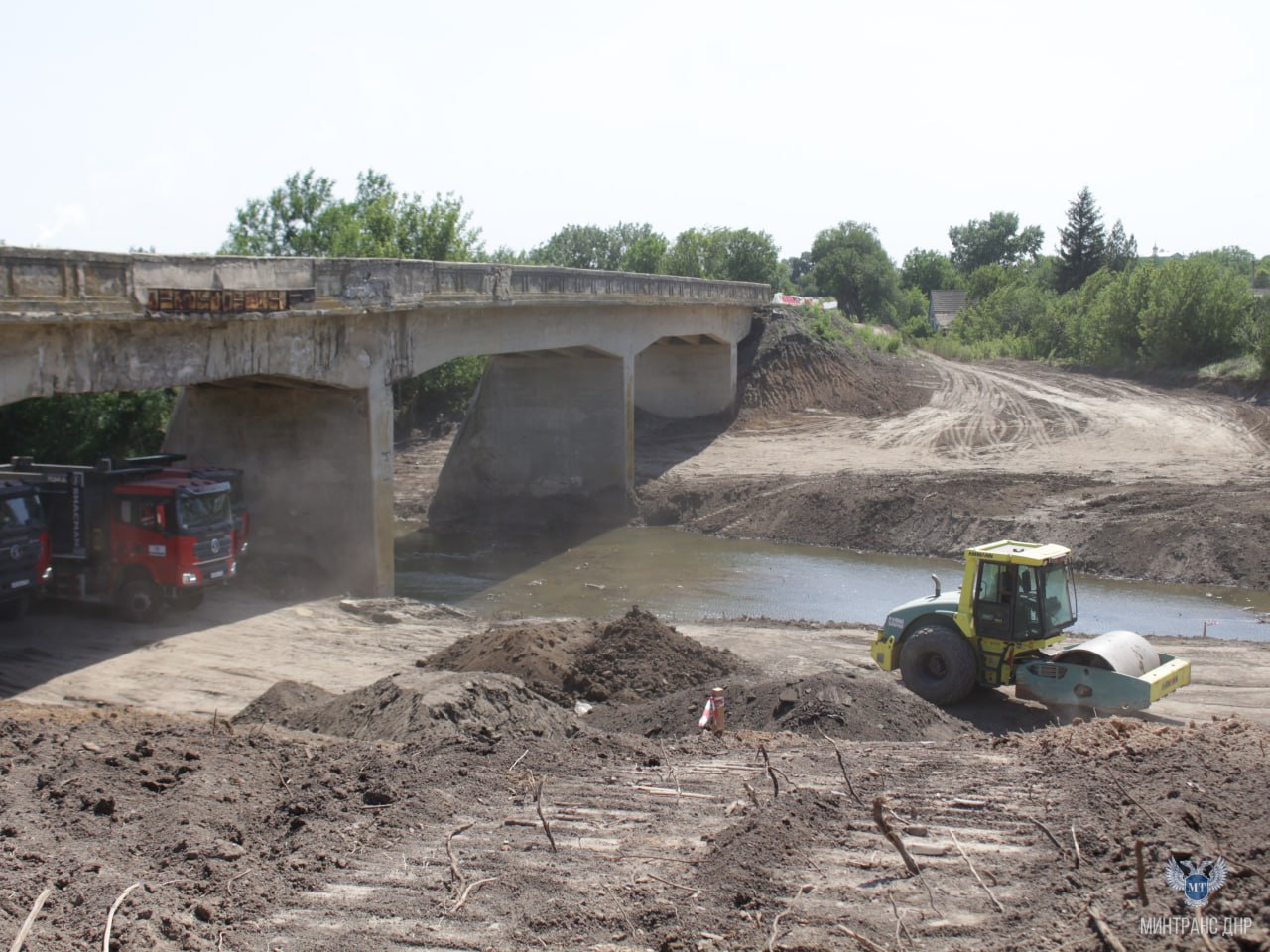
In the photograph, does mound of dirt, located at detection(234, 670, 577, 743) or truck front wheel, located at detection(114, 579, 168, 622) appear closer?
mound of dirt, located at detection(234, 670, 577, 743)

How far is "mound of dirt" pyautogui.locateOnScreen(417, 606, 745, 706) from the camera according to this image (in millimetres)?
14789

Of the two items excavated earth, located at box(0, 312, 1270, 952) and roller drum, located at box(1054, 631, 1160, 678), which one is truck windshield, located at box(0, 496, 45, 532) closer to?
excavated earth, located at box(0, 312, 1270, 952)

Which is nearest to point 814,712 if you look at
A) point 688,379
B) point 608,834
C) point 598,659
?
point 598,659

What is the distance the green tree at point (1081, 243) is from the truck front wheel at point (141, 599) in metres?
73.2

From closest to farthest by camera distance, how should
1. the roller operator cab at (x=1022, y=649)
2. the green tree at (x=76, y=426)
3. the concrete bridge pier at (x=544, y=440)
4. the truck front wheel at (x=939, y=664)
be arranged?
the roller operator cab at (x=1022, y=649)
the truck front wheel at (x=939, y=664)
the green tree at (x=76, y=426)
the concrete bridge pier at (x=544, y=440)

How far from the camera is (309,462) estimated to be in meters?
22.5

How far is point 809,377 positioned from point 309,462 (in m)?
25.7

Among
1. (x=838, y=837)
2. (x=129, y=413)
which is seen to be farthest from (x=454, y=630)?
(x=129, y=413)

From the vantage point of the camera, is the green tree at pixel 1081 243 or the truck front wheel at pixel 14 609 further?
the green tree at pixel 1081 243

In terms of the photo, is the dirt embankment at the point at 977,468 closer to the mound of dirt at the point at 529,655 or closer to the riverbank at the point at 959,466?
the riverbank at the point at 959,466

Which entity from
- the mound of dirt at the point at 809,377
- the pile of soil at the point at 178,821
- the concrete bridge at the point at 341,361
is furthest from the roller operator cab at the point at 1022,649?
the mound of dirt at the point at 809,377

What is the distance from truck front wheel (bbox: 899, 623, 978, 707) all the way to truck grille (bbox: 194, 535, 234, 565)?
427 inches

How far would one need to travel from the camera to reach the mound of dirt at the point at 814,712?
12203 millimetres

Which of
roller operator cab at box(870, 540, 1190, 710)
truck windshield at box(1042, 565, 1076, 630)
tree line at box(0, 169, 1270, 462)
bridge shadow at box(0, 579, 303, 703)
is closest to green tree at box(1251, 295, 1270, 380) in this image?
tree line at box(0, 169, 1270, 462)
